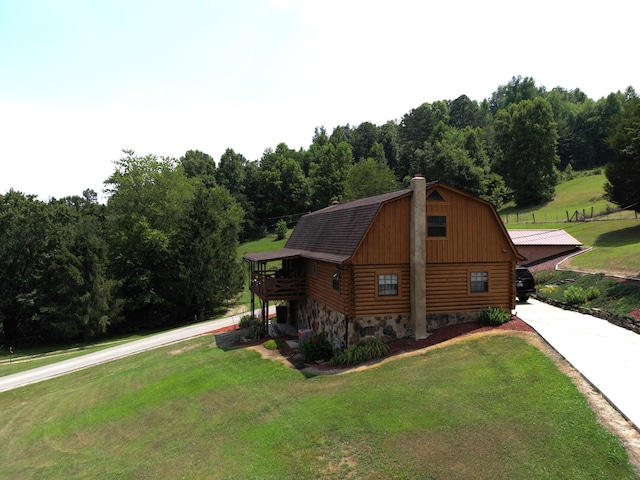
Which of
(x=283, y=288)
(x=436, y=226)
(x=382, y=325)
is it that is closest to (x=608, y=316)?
(x=436, y=226)

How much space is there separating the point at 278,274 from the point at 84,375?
474 inches

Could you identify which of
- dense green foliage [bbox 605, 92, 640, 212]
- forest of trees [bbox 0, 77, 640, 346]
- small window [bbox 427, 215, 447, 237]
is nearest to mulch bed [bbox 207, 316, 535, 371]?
small window [bbox 427, 215, 447, 237]

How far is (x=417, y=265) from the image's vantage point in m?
17.0

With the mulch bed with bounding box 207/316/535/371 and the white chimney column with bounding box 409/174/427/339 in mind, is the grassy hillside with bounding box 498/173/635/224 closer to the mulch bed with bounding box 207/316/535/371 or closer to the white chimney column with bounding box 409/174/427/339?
the mulch bed with bounding box 207/316/535/371

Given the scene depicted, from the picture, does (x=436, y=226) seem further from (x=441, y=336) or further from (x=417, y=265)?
(x=441, y=336)

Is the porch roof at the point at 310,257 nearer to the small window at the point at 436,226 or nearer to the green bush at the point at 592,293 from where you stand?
the small window at the point at 436,226

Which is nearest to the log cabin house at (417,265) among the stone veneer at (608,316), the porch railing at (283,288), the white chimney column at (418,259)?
the white chimney column at (418,259)

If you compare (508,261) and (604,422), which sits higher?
(508,261)

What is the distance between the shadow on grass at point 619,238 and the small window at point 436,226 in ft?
66.5

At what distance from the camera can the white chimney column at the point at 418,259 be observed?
17.0 m

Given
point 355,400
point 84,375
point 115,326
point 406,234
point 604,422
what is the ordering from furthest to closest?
point 115,326
point 84,375
point 406,234
point 355,400
point 604,422

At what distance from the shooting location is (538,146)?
218 ft

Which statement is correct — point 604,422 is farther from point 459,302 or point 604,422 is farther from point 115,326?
point 115,326

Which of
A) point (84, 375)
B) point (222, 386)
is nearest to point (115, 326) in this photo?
point (84, 375)
